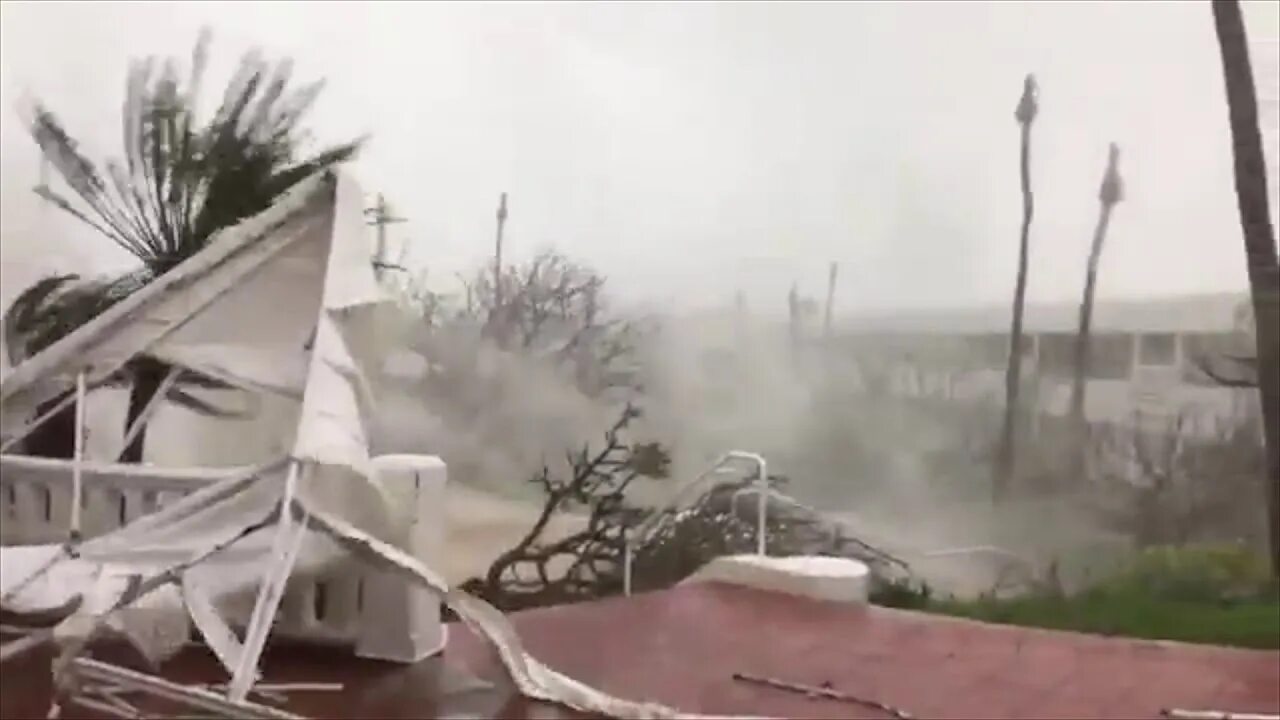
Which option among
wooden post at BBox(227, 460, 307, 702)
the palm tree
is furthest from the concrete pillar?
the palm tree

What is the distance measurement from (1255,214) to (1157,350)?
0.25 metres

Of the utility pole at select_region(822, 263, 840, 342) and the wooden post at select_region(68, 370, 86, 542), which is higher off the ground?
the utility pole at select_region(822, 263, 840, 342)

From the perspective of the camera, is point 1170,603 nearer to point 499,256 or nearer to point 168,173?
point 499,256

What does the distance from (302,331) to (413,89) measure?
817 millimetres

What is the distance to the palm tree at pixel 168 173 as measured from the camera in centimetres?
238

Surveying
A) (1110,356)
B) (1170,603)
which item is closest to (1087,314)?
(1110,356)

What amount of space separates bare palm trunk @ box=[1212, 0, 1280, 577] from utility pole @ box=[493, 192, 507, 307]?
111 cm

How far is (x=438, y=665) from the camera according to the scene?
1.85 meters

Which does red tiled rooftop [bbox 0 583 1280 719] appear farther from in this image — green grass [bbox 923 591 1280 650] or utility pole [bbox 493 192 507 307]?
utility pole [bbox 493 192 507 307]

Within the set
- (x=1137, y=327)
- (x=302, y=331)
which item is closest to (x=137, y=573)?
(x=302, y=331)

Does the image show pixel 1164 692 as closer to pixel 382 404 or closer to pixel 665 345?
pixel 665 345

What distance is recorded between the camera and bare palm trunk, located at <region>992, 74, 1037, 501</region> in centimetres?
247

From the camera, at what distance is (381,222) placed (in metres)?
2.49

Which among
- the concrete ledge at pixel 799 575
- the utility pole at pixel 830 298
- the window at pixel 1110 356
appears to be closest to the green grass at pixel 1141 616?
the concrete ledge at pixel 799 575
